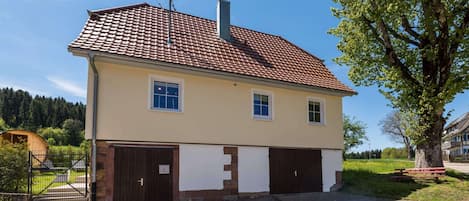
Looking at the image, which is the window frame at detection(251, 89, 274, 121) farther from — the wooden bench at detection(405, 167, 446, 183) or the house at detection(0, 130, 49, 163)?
the house at detection(0, 130, 49, 163)

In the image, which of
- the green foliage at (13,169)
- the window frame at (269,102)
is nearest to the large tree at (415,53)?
the window frame at (269,102)

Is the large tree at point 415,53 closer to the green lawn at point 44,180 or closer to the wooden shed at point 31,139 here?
the green lawn at point 44,180

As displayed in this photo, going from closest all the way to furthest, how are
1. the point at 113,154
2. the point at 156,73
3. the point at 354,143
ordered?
the point at 113,154
the point at 156,73
the point at 354,143

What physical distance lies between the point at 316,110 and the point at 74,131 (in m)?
54.8

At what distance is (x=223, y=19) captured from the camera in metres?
17.7

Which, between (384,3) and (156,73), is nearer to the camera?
(156,73)

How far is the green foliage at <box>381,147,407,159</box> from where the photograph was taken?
208 feet

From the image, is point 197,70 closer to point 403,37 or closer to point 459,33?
point 403,37

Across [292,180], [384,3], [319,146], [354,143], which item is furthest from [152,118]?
[354,143]

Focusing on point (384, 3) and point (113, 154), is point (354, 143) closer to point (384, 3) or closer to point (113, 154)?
point (384, 3)

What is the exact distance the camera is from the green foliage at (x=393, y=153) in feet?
208

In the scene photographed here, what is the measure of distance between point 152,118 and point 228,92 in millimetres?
3408

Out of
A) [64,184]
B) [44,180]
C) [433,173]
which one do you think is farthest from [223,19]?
[433,173]

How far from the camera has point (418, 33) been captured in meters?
18.4
